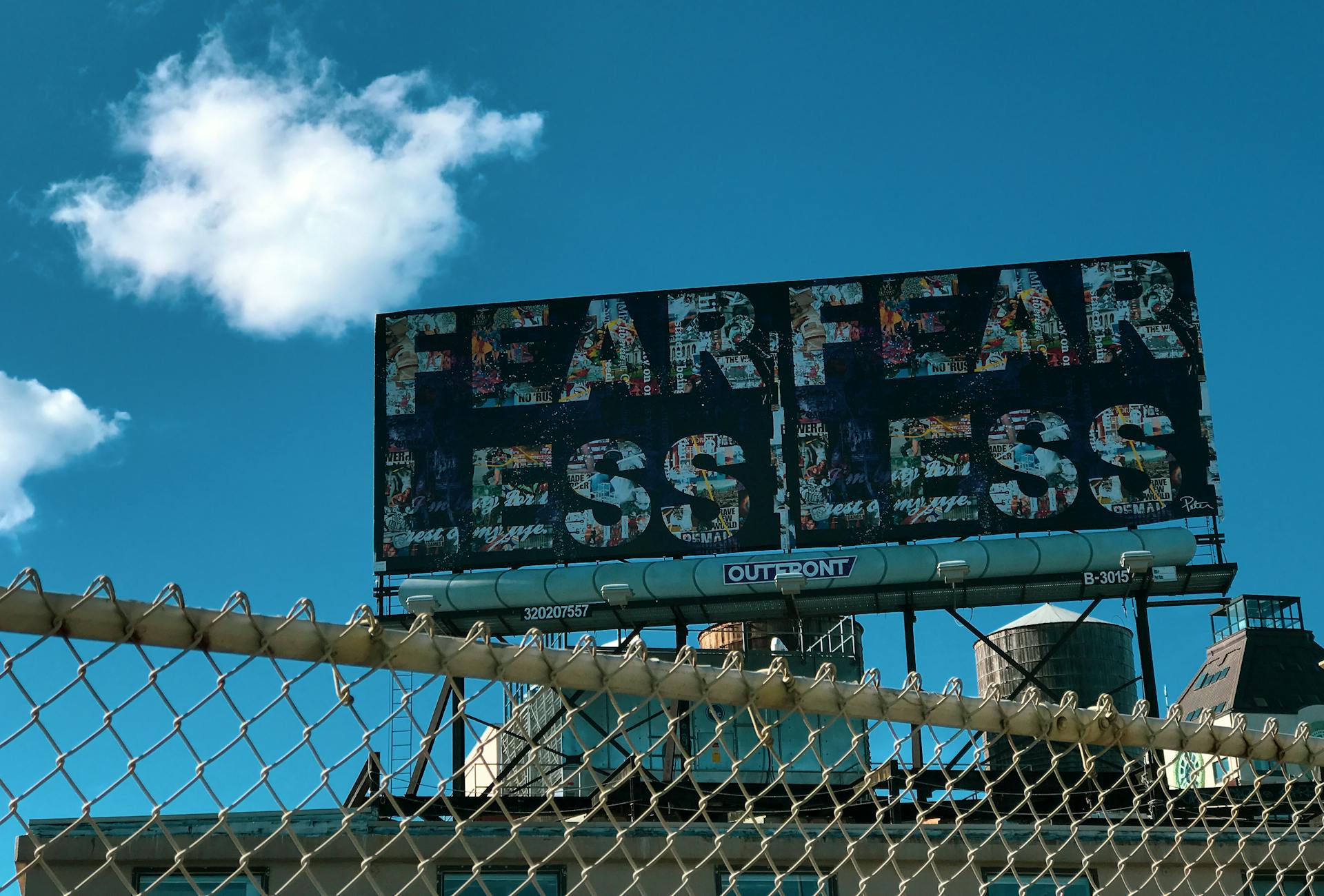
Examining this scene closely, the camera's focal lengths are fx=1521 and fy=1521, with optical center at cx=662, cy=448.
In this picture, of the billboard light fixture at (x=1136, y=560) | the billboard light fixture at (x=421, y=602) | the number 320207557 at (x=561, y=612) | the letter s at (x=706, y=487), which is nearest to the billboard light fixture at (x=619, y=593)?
the number 320207557 at (x=561, y=612)

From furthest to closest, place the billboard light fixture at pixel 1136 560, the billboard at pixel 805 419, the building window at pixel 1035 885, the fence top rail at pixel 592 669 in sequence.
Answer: the billboard at pixel 805 419, the billboard light fixture at pixel 1136 560, the building window at pixel 1035 885, the fence top rail at pixel 592 669

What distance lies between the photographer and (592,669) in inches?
156

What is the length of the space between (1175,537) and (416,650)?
71.5ft

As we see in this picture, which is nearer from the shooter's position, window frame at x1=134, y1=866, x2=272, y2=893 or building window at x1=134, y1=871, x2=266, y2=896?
building window at x1=134, y1=871, x2=266, y2=896

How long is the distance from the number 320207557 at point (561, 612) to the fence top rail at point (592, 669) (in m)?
19.8

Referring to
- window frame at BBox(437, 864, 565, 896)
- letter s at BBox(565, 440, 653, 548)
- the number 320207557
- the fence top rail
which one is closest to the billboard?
letter s at BBox(565, 440, 653, 548)

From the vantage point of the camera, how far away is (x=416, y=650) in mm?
3766

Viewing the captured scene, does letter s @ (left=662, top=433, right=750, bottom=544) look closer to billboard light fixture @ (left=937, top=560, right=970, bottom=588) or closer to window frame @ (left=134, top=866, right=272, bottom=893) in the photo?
billboard light fixture @ (left=937, top=560, right=970, bottom=588)

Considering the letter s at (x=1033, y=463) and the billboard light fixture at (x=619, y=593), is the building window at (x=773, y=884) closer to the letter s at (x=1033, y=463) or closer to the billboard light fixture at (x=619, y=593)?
the billboard light fixture at (x=619, y=593)

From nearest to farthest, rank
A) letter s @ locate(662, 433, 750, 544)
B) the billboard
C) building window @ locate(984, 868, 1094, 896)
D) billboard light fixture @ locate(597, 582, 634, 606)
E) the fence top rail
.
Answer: the fence top rail
building window @ locate(984, 868, 1094, 896)
billboard light fixture @ locate(597, 582, 634, 606)
the billboard
letter s @ locate(662, 433, 750, 544)

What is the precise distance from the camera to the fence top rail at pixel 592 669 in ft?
11.0

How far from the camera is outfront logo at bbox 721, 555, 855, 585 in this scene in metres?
24.0

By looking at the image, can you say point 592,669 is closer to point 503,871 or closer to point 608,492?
point 503,871

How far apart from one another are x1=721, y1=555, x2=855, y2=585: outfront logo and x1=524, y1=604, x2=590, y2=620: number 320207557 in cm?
237
